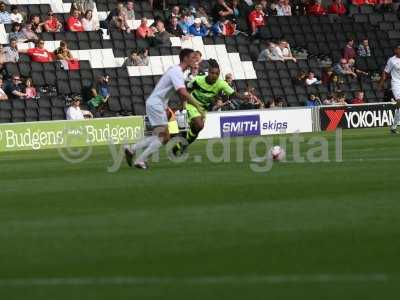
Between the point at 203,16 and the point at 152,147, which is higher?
the point at 203,16

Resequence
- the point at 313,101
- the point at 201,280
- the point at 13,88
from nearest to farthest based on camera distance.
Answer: the point at 201,280 < the point at 13,88 < the point at 313,101

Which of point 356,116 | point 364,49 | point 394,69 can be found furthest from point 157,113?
point 364,49

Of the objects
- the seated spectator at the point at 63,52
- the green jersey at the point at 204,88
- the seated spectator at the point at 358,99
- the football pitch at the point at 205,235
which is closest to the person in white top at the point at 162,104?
the football pitch at the point at 205,235

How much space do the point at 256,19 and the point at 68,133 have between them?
1121cm

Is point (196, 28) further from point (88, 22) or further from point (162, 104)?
point (162, 104)

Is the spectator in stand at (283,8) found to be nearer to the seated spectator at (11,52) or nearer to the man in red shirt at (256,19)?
the man in red shirt at (256,19)

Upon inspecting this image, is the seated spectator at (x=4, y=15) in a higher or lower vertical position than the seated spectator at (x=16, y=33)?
higher

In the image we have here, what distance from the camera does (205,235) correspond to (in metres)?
10.2

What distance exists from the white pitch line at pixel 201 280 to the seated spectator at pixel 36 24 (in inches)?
1066

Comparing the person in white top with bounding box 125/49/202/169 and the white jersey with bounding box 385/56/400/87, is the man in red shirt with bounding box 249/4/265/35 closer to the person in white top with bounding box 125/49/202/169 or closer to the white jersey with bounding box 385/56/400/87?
the white jersey with bounding box 385/56/400/87

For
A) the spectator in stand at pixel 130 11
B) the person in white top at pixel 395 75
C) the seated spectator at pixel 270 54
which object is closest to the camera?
the person in white top at pixel 395 75

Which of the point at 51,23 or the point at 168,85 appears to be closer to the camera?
the point at 168,85

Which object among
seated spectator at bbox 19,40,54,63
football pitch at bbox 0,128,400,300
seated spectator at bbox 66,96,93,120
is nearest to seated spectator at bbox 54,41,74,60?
seated spectator at bbox 19,40,54,63

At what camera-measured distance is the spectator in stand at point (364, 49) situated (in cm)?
4164
